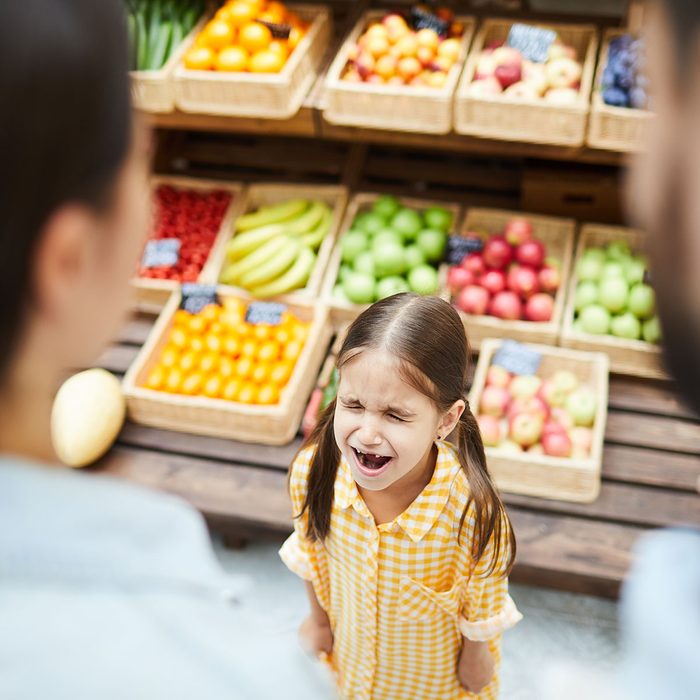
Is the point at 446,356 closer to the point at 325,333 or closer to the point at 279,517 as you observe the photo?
the point at 279,517

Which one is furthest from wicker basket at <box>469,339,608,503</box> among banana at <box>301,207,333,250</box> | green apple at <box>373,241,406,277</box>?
banana at <box>301,207,333,250</box>

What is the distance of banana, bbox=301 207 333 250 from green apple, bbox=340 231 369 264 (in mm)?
142

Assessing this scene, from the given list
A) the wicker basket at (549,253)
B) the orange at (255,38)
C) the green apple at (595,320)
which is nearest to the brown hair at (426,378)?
the wicker basket at (549,253)

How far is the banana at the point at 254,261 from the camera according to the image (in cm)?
290

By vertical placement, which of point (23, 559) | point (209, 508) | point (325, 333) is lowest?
point (209, 508)

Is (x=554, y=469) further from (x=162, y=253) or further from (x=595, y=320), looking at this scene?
(x=162, y=253)

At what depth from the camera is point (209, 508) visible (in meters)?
2.49

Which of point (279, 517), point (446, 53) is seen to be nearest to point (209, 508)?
point (279, 517)

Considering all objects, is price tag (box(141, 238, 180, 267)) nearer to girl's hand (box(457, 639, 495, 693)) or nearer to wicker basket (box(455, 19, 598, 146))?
wicker basket (box(455, 19, 598, 146))

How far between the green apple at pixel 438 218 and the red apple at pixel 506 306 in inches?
15.6

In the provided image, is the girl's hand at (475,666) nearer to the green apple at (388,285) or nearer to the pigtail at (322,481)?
the pigtail at (322,481)

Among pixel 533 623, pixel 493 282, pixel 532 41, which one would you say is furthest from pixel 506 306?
pixel 533 623

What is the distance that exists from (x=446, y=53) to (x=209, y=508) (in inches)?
66.8

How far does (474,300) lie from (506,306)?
11 centimetres
